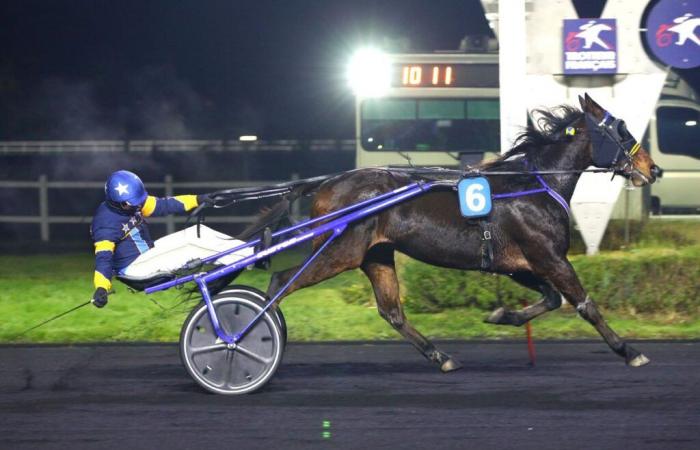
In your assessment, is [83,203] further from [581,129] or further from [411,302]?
[581,129]

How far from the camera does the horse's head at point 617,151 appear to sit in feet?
27.6

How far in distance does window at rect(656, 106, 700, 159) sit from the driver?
15506 mm

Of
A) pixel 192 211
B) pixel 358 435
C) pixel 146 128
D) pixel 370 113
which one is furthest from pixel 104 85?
pixel 358 435

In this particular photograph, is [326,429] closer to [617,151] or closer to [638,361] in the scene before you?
[638,361]

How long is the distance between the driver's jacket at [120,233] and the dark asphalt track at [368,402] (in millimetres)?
821

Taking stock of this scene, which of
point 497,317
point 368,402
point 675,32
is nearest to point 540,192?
point 497,317

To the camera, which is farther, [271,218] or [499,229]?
[271,218]

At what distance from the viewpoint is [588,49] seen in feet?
37.4

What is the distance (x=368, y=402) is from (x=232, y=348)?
3.04 feet

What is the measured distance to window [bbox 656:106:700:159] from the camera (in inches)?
854

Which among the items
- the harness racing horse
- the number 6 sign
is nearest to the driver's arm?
the harness racing horse

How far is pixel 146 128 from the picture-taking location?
1383 inches

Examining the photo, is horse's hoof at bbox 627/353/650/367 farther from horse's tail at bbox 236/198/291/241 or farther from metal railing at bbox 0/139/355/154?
metal railing at bbox 0/139/355/154

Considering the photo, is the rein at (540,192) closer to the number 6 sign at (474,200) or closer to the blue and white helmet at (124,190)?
the number 6 sign at (474,200)
